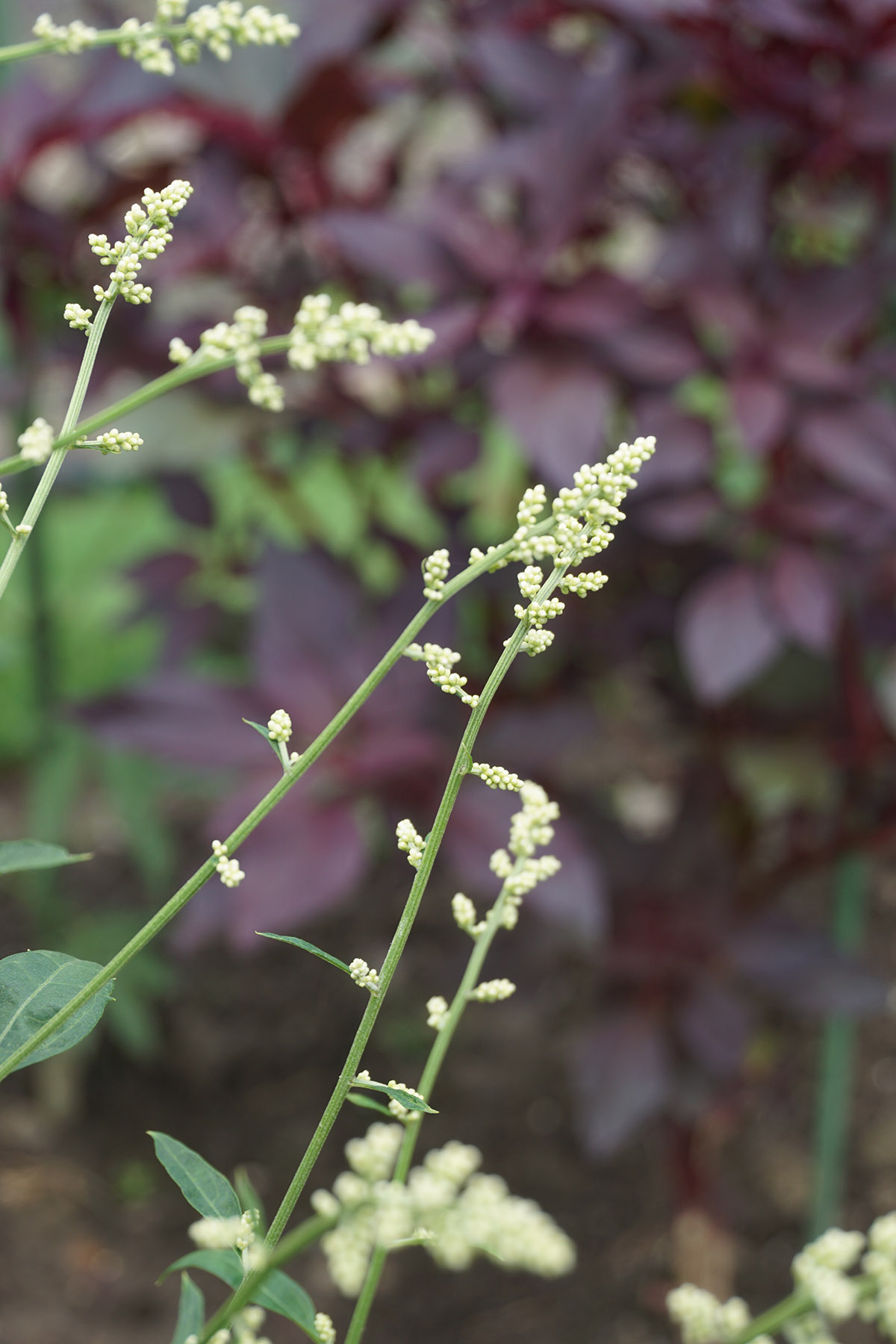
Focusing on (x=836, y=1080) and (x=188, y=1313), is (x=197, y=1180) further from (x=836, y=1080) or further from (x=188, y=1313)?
(x=836, y=1080)

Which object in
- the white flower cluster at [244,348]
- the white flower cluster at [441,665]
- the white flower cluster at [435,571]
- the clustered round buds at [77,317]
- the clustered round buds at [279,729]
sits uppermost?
the clustered round buds at [77,317]

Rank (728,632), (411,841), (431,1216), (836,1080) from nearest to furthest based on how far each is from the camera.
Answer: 1. (431,1216)
2. (411,841)
3. (728,632)
4. (836,1080)

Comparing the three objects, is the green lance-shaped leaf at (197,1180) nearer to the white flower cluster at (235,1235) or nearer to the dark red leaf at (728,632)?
the white flower cluster at (235,1235)


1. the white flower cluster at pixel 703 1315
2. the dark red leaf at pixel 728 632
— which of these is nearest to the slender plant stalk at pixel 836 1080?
the dark red leaf at pixel 728 632

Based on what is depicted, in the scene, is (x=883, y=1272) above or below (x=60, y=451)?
below

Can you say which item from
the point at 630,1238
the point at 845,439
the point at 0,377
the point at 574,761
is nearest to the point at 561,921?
the point at 845,439

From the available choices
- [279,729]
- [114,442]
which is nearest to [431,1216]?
[279,729]
